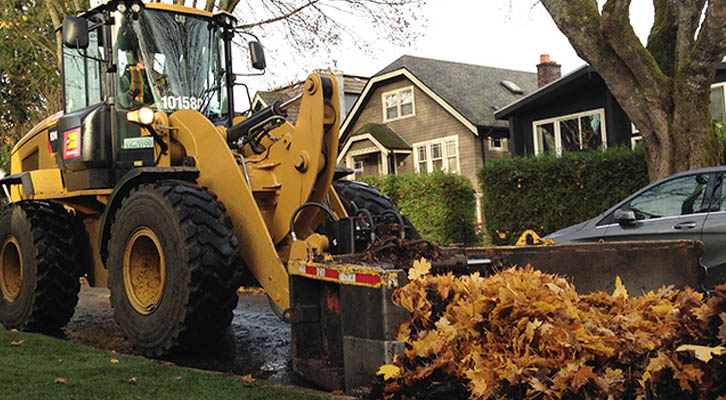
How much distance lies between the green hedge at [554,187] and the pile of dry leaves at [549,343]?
11.3 metres

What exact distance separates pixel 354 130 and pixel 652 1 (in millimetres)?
22208

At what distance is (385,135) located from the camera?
3083 centimetres

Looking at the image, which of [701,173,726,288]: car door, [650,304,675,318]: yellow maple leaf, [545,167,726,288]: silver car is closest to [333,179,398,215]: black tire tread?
[545,167,726,288]: silver car

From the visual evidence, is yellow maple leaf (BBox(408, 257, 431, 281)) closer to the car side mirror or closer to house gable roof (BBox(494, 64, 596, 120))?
the car side mirror

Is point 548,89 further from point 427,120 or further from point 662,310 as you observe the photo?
point 662,310

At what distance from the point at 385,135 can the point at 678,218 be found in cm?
2329

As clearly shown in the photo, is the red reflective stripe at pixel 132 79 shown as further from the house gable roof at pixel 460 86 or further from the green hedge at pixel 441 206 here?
the house gable roof at pixel 460 86

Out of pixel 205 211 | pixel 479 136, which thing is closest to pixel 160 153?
pixel 205 211

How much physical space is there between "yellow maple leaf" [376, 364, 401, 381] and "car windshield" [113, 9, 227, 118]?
395 centimetres

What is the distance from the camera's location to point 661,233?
7.86m

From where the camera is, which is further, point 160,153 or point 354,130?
point 354,130

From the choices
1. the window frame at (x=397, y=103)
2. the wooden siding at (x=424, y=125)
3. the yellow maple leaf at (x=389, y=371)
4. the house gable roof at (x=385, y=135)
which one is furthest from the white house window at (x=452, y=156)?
the yellow maple leaf at (x=389, y=371)

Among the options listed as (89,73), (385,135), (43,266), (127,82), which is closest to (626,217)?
(127,82)

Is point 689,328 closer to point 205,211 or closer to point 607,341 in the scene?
point 607,341
